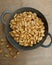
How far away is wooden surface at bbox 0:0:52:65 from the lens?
0.85 meters

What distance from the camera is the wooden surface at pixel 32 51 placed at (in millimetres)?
848

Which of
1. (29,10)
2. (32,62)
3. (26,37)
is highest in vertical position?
(29,10)

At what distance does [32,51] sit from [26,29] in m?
0.10

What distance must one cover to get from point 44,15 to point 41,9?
34mm

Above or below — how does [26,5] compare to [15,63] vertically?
above

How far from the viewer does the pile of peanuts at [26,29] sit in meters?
0.83

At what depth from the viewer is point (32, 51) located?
864mm

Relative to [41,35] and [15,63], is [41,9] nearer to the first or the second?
[41,35]

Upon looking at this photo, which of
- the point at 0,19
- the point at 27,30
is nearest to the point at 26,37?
the point at 27,30

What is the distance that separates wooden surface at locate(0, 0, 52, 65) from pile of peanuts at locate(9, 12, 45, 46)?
0.05 m

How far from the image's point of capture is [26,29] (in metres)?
0.83

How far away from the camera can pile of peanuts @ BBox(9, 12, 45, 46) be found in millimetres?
828

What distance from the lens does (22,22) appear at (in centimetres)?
84

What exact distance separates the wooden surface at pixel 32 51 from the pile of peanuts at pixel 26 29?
0.17ft
